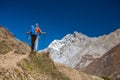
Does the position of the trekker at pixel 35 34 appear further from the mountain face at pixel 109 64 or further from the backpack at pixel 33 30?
the mountain face at pixel 109 64

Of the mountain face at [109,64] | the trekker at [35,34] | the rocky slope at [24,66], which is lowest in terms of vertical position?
the rocky slope at [24,66]

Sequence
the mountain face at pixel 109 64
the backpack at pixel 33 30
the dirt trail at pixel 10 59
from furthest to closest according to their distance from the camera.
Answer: the mountain face at pixel 109 64 → the backpack at pixel 33 30 → the dirt trail at pixel 10 59

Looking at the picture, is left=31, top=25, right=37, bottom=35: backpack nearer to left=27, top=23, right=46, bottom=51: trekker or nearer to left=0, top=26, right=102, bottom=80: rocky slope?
left=27, top=23, right=46, bottom=51: trekker

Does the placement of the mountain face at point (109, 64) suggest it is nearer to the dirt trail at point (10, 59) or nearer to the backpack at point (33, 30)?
the backpack at point (33, 30)

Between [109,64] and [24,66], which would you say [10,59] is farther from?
[109,64]

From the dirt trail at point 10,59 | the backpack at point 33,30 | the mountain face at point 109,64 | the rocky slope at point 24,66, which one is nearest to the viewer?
the rocky slope at point 24,66

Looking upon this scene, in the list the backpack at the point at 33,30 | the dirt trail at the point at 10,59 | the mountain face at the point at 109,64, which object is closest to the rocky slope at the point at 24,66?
the dirt trail at the point at 10,59

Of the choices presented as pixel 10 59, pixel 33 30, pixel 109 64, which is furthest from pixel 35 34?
pixel 109 64

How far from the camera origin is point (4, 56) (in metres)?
23.5

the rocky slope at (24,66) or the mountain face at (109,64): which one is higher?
the mountain face at (109,64)

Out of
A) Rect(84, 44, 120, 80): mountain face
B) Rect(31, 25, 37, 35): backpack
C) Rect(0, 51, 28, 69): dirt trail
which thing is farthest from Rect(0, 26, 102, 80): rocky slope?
Rect(84, 44, 120, 80): mountain face

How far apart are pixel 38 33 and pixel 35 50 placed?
1.53 m

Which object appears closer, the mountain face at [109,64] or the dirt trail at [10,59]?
the dirt trail at [10,59]

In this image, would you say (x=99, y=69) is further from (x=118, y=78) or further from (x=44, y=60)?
(x=44, y=60)
